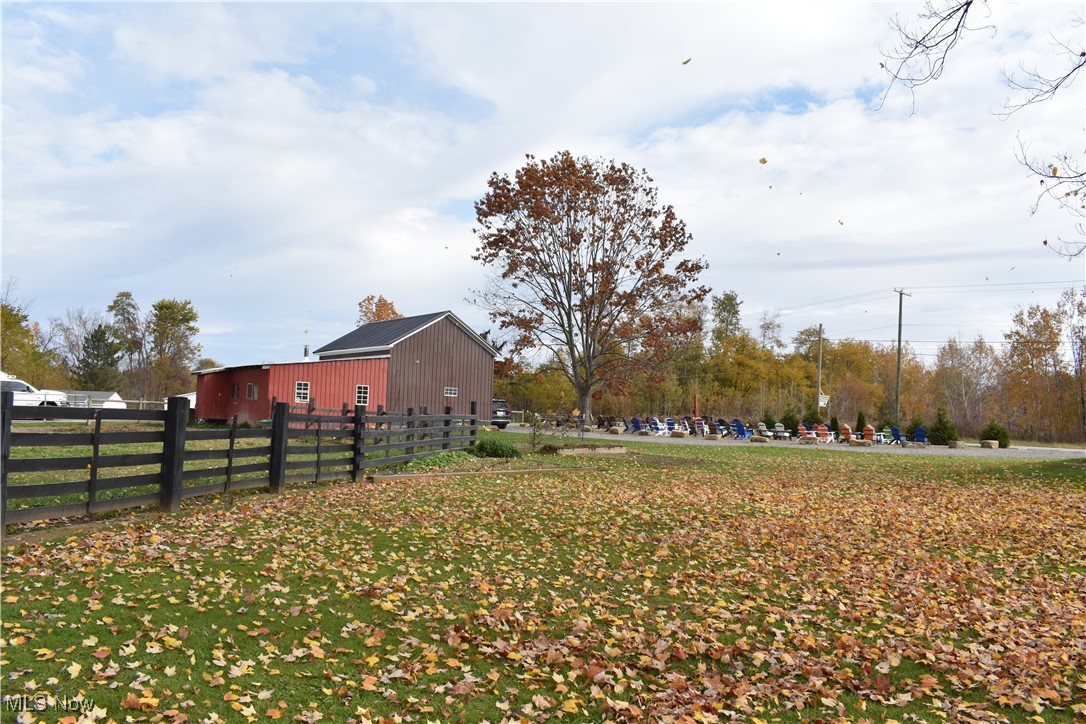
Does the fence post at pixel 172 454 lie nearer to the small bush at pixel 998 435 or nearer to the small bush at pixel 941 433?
the small bush at pixel 941 433

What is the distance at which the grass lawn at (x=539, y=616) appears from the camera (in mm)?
4312

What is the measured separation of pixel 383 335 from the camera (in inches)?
1458

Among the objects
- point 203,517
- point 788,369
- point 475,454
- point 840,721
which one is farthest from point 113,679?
point 788,369

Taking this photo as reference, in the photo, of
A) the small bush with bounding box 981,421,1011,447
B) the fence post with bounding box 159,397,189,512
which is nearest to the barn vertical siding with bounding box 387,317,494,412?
the fence post with bounding box 159,397,189,512

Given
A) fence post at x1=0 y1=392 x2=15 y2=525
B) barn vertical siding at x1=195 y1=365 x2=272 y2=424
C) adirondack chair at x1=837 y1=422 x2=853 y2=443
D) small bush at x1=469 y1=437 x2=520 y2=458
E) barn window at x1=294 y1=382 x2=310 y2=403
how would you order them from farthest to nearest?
adirondack chair at x1=837 y1=422 x2=853 y2=443
barn vertical siding at x1=195 y1=365 x2=272 y2=424
barn window at x1=294 y1=382 x2=310 y2=403
small bush at x1=469 y1=437 x2=520 y2=458
fence post at x1=0 y1=392 x2=15 y2=525

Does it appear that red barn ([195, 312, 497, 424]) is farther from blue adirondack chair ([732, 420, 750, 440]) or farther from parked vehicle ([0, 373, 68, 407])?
blue adirondack chair ([732, 420, 750, 440])

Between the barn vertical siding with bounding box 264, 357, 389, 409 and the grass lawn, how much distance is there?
885 inches

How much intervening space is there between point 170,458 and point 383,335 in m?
28.5

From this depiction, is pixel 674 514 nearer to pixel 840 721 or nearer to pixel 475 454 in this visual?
pixel 840 721

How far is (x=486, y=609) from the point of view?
6.00 m

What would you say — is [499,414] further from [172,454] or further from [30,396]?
[172,454]

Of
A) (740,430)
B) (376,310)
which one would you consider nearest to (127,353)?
(376,310)

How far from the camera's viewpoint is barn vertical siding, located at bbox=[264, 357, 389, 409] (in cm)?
3212

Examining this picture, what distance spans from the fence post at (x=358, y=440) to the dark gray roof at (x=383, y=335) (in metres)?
20.9
